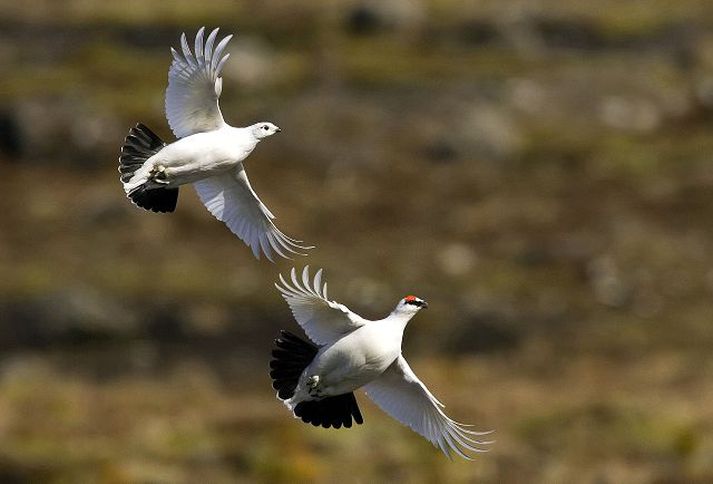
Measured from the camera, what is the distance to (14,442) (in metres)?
23.3

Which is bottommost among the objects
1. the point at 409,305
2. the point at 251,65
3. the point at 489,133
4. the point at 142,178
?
the point at 142,178

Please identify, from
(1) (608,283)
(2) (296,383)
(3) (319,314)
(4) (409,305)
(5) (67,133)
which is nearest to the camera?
(2) (296,383)

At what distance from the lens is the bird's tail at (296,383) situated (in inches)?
289

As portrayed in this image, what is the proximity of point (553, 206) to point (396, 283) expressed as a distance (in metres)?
7.36

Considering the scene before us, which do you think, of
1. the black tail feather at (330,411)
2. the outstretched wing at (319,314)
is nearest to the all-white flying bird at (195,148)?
the outstretched wing at (319,314)

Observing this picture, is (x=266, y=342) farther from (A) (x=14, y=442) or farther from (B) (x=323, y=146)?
(B) (x=323, y=146)

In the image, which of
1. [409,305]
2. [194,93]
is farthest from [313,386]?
[194,93]

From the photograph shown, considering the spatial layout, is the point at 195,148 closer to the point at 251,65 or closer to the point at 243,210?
the point at 243,210

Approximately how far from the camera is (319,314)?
757 cm

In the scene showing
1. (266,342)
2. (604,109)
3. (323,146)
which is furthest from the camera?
(604,109)

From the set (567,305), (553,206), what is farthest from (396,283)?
(553,206)

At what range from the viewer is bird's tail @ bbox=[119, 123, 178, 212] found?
6539 millimetres

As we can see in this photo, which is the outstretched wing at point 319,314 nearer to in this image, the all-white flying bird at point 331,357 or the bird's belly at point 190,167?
the all-white flying bird at point 331,357

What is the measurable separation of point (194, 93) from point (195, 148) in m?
0.53
